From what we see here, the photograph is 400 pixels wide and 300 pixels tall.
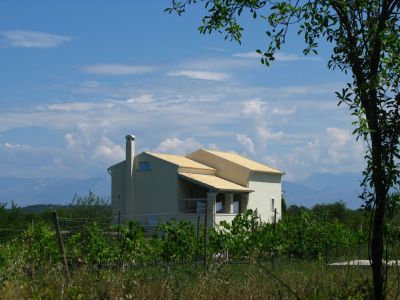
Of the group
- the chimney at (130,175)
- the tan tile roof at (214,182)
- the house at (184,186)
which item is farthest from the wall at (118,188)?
the tan tile roof at (214,182)

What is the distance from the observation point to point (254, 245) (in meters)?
17.8

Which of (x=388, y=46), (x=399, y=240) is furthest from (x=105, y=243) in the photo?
(x=388, y=46)

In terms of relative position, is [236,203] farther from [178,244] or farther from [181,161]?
[178,244]

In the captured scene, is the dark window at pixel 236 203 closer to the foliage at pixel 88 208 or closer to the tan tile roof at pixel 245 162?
the tan tile roof at pixel 245 162

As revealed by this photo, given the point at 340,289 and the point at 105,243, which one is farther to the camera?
the point at 105,243

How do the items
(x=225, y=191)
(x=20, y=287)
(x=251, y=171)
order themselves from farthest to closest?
(x=251, y=171) < (x=225, y=191) < (x=20, y=287)

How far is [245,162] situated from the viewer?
46.5m

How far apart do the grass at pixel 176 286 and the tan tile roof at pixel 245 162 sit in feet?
115

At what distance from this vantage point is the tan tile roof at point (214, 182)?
127ft

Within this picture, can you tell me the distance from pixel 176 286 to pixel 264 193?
3817cm

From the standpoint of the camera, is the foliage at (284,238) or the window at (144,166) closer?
the foliage at (284,238)

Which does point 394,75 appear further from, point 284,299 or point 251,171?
point 251,171

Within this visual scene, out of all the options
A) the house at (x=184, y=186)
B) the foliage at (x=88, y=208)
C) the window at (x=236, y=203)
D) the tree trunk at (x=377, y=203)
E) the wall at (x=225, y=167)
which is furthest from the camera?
the wall at (x=225, y=167)

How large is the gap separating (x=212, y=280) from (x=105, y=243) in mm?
7733
